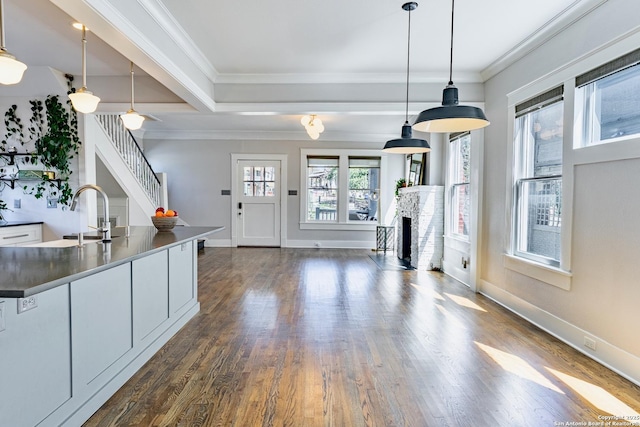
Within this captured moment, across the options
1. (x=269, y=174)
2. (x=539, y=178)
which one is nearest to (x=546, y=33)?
(x=539, y=178)

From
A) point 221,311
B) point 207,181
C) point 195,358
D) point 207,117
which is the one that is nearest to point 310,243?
point 207,181

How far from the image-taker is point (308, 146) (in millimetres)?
7988

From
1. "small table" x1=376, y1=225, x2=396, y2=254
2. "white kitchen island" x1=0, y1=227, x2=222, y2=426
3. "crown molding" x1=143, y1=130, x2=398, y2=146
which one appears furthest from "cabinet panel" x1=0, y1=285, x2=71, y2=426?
"crown molding" x1=143, y1=130, x2=398, y2=146

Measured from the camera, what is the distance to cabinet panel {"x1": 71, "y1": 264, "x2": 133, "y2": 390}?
5.87ft

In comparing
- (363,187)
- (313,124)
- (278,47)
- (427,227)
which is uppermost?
(278,47)

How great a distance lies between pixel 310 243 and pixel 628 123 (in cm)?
631

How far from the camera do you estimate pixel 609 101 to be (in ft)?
8.58

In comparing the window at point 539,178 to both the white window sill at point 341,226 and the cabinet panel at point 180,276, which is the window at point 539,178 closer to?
the cabinet panel at point 180,276

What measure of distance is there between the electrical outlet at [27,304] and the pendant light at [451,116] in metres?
2.30

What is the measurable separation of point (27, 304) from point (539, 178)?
4.07 m

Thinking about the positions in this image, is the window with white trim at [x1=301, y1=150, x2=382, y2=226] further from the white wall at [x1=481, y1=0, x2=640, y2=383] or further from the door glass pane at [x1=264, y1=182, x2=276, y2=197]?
the white wall at [x1=481, y1=0, x2=640, y2=383]

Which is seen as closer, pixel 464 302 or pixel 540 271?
pixel 540 271

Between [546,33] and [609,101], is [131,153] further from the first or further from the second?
[609,101]

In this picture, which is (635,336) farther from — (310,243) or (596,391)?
(310,243)
